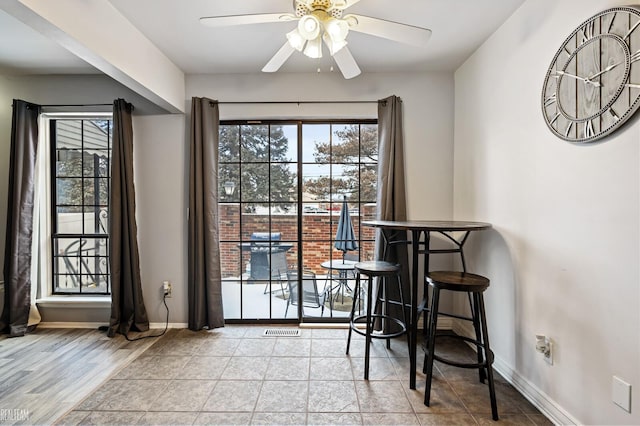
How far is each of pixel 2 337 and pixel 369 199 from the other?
11.9 ft

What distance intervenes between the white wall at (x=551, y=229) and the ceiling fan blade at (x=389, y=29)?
0.79 m

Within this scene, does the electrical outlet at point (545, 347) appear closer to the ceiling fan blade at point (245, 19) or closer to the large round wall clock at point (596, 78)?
the large round wall clock at point (596, 78)

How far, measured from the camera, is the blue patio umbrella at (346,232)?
295cm

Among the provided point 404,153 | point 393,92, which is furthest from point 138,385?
point 393,92

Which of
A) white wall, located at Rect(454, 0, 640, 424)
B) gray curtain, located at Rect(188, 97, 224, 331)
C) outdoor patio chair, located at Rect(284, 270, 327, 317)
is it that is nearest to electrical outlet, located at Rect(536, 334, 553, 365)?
white wall, located at Rect(454, 0, 640, 424)

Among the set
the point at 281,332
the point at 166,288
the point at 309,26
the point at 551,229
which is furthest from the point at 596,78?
the point at 166,288

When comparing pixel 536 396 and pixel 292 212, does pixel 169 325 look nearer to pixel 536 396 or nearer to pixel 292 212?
pixel 292 212

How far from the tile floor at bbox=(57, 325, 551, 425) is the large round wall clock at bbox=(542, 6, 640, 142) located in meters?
1.64

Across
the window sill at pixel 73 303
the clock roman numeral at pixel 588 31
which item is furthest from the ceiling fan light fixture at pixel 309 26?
the window sill at pixel 73 303

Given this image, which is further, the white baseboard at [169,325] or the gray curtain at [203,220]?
the white baseboard at [169,325]

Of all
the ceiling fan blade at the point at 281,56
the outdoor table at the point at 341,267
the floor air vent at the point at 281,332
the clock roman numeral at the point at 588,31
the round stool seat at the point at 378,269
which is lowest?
the floor air vent at the point at 281,332

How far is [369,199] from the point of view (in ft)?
9.65

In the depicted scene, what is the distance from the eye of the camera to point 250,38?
2.25 metres

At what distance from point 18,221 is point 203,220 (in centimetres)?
169
